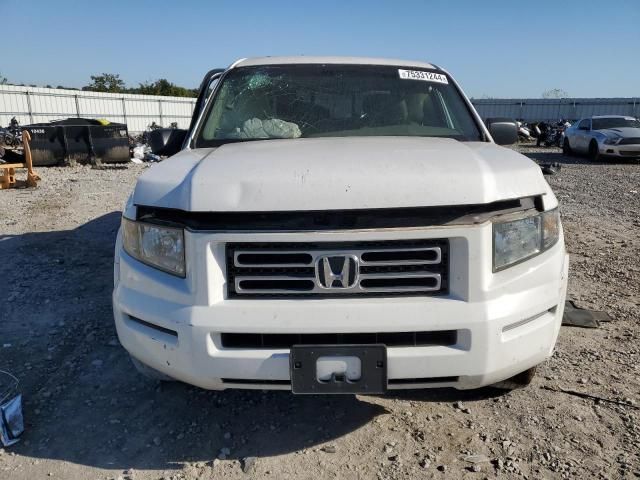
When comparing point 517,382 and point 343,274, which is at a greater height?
point 343,274

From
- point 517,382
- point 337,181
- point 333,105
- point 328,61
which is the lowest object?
point 517,382

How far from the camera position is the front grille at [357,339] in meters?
2.02

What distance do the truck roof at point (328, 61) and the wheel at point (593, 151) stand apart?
15.0m

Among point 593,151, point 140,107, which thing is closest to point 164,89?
point 140,107

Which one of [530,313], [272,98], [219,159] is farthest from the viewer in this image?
[272,98]

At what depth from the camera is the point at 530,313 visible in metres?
2.10

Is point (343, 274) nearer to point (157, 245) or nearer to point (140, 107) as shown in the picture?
point (157, 245)

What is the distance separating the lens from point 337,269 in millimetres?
2014

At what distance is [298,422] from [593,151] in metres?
17.1

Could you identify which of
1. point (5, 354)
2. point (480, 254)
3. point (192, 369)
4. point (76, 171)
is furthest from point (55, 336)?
point (76, 171)

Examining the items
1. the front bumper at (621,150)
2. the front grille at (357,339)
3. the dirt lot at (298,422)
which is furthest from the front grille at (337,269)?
the front bumper at (621,150)

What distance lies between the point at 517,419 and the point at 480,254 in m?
1.17

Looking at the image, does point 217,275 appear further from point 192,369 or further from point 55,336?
point 55,336

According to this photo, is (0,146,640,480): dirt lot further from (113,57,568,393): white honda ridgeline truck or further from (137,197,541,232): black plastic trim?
(137,197,541,232): black plastic trim
